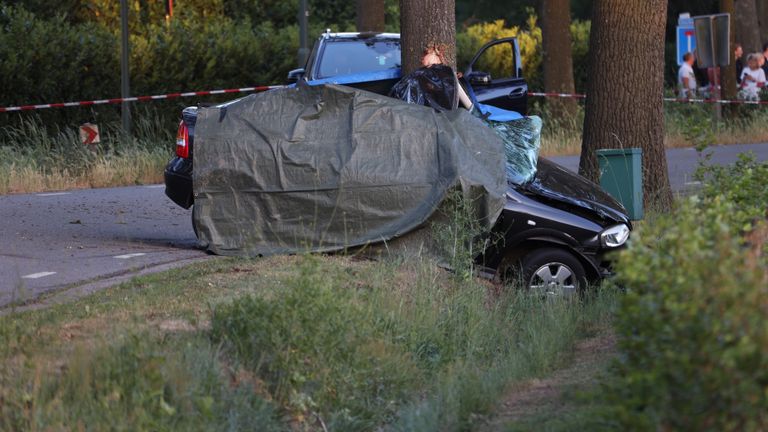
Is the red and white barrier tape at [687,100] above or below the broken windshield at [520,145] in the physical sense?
below

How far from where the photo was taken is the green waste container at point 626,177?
12844mm

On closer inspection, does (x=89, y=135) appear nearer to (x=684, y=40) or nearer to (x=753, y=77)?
(x=753, y=77)

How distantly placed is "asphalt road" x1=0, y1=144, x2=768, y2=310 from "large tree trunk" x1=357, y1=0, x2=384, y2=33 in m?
7.31

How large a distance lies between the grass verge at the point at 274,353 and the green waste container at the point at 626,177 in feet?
11.3

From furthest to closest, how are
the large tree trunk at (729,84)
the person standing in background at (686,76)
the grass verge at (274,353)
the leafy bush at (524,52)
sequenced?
the person standing in background at (686,76) → the leafy bush at (524,52) → the large tree trunk at (729,84) → the grass verge at (274,353)

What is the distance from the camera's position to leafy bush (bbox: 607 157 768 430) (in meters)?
4.47

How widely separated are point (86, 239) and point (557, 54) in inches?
578

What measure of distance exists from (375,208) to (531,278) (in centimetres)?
127

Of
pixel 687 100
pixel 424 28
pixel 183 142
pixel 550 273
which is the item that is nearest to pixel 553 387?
pixel 550 273

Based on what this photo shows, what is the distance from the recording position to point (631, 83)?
46.3ft

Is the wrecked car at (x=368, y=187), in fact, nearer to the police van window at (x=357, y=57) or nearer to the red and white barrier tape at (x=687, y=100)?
the police van window at (x=357, y=57)

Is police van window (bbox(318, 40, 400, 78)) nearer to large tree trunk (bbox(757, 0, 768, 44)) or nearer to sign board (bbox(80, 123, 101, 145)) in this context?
sign board (bbox(80, 123, 101, 145))

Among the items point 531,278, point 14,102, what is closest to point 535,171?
point 531,278

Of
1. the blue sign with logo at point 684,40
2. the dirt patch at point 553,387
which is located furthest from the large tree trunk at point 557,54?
the dirt patch at point 553,387
